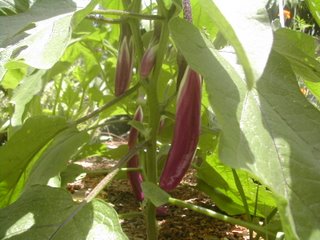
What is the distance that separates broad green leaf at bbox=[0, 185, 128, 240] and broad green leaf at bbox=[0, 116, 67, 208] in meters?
0.16

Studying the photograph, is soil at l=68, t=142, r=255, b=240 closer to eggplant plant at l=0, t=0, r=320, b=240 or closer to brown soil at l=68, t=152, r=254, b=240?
brown soil at l=68, t=152, r=254, b=240

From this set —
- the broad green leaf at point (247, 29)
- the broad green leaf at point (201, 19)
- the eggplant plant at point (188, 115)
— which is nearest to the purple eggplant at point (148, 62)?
the eggplant plant at point (188, 115)

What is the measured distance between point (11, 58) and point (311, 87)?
382 millimetres

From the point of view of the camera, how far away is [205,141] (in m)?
0.74

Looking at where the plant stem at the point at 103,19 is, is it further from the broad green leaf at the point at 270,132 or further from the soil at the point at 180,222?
the soil at the point at 180,222

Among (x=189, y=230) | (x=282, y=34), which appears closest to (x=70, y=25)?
(x=282, y=34)

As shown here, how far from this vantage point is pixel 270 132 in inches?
15.9

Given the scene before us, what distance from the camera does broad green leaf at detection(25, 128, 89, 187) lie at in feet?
2.02

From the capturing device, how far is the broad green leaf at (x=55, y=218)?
46 cm

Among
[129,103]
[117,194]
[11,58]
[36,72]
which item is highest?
[11,58]

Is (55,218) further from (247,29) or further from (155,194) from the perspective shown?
(247,29)

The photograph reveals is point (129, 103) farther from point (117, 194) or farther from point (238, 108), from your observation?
point (238, 108)

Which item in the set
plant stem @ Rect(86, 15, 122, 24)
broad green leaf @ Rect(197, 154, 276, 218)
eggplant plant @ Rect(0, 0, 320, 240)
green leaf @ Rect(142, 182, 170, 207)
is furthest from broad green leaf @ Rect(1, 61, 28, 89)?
broad green leaf @ Rect(197, 154, 276, 218)

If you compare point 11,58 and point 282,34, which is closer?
point 11,58
